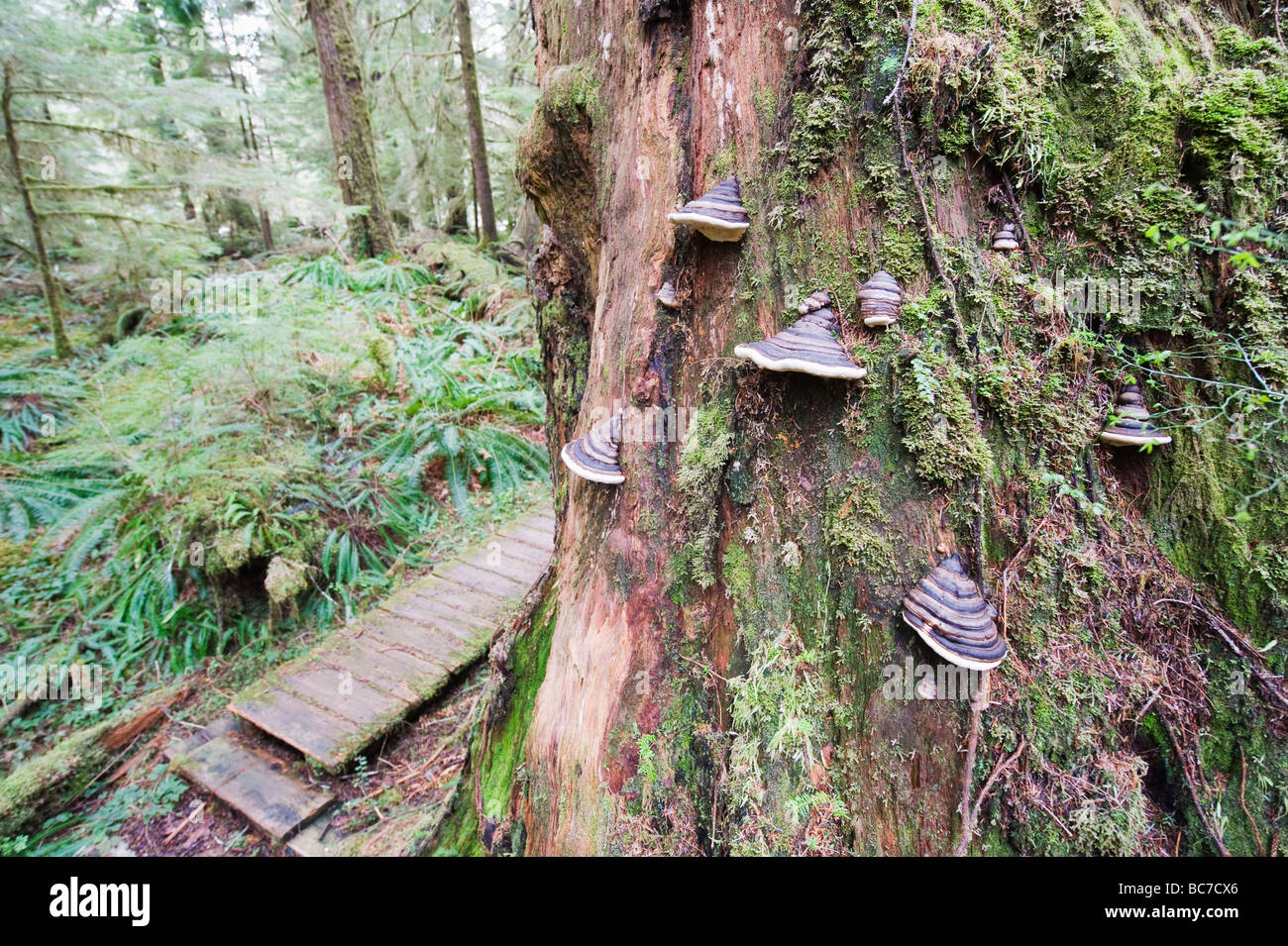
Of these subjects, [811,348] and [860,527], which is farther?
[860,527]

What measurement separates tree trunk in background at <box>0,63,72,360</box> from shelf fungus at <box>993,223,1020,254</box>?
478 inches

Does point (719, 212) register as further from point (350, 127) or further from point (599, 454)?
point (350, 127)

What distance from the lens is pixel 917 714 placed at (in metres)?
1.79

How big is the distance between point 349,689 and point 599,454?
405 cm

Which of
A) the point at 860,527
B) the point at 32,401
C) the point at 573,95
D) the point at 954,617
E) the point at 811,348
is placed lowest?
the point at 32,401

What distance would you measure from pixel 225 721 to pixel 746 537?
558cm

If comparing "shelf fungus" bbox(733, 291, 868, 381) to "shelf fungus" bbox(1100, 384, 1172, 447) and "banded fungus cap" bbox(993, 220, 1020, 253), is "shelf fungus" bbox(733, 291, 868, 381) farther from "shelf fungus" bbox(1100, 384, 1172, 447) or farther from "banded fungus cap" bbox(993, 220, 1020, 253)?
"shelf fungus" bbox(1100, 384, 1172, 447)

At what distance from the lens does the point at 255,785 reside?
431 cm

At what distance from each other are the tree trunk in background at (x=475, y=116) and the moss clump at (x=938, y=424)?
14.3m

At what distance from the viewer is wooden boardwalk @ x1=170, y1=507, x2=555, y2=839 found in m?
4.26

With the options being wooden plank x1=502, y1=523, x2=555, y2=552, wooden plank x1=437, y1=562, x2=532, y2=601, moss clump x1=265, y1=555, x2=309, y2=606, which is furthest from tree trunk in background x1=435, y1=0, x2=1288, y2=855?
moss clump x1=265, y1=555, x2=309, y2=606

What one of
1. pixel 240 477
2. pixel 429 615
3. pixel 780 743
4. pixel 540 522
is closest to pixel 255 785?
pixel 429 615
